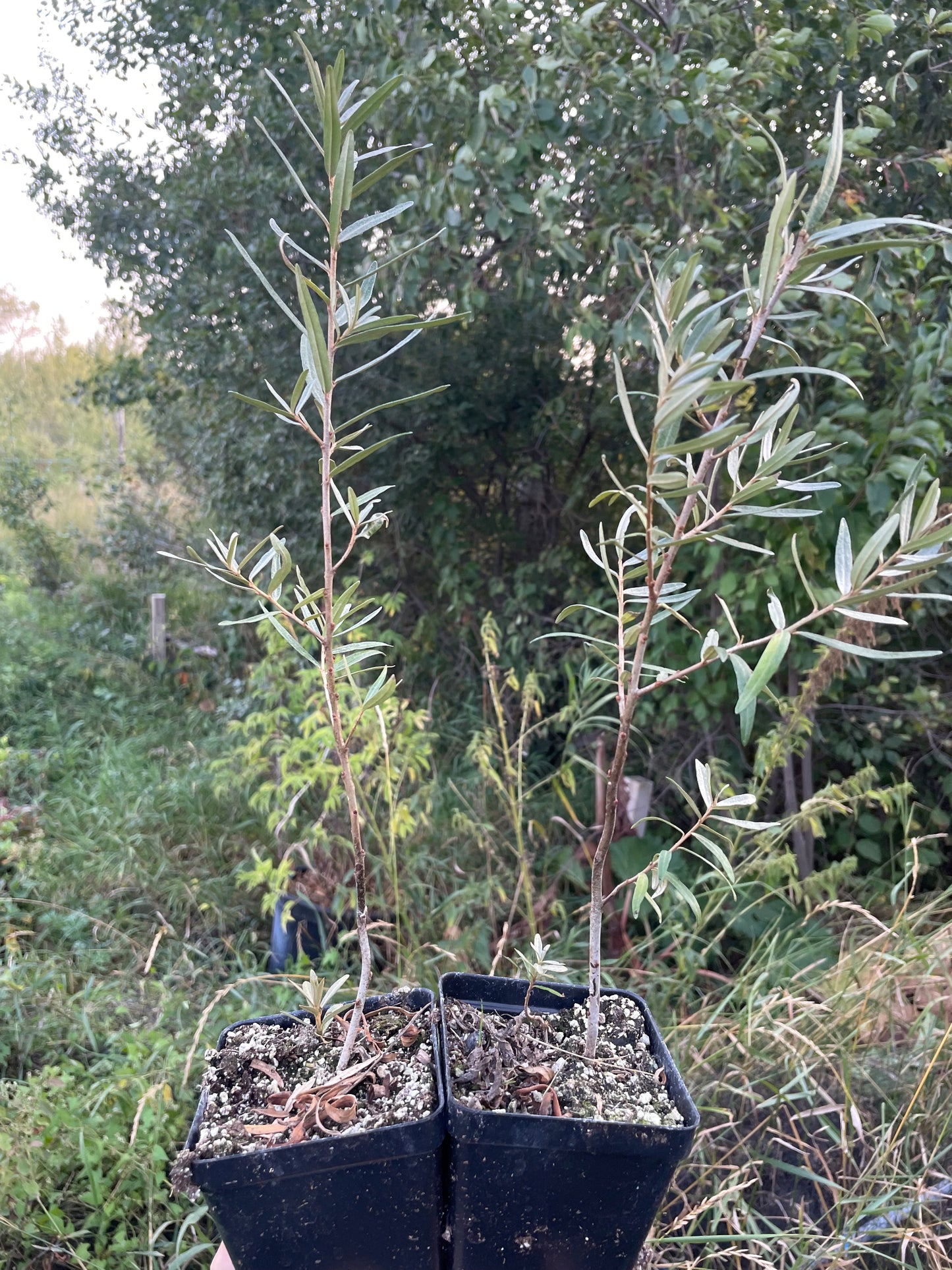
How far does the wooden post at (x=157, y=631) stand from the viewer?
456 cm

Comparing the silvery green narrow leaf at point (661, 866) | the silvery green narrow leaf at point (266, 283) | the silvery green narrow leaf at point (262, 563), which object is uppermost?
the silvery green narrow leaf at point (266, 283)

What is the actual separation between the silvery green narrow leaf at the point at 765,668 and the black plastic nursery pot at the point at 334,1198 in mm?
420

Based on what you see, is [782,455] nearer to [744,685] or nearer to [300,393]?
[744,685]

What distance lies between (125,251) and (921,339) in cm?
302

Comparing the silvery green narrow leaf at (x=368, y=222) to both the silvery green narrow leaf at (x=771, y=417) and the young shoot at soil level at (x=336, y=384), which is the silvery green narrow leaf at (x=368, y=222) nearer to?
the young shoot at soil level at (x=336, y=384)

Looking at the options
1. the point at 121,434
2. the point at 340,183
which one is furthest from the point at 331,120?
the point at 121,434

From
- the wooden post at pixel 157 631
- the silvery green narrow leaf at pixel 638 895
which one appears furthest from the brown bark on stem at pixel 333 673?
the wooden post at pixel 157 631

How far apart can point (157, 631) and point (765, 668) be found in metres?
4.53

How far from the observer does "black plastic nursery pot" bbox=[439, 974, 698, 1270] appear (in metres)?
0.64

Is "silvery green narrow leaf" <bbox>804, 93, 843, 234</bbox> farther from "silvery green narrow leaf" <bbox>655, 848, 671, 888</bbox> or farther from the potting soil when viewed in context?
the potting soil

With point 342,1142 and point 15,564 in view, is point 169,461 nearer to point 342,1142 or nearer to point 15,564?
point 15,564

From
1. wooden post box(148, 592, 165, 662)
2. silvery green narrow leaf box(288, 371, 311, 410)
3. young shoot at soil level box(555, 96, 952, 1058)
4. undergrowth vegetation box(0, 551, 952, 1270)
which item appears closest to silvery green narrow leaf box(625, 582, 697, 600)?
young shoot at soil level box(555, 96, 952, 1058)

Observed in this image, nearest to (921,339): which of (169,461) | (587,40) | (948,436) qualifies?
(948,436)

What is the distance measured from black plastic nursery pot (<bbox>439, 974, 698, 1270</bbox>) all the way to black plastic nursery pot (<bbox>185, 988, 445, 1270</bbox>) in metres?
0.03
